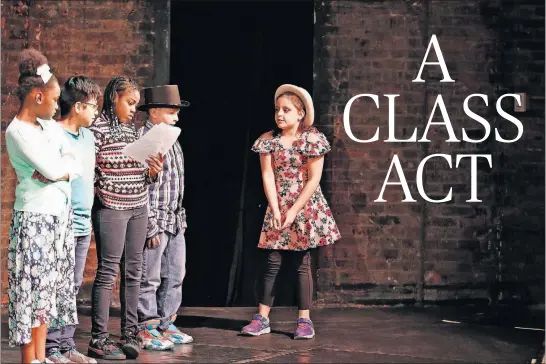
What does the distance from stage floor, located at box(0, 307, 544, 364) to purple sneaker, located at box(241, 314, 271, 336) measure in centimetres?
8

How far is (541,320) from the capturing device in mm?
8672

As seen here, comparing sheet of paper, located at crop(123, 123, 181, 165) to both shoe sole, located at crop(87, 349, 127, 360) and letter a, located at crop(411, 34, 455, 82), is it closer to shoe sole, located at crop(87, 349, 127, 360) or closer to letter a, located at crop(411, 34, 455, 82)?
shoe sole, located at crop(87, 349, 127, 360)

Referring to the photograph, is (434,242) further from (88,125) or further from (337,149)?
(88,125)

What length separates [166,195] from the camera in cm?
727

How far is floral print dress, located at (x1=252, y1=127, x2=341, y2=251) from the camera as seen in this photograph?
7.62m

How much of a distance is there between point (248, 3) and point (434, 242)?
2676 mm

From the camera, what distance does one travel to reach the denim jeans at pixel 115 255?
6625 mm

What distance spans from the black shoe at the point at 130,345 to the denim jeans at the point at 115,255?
109 millimetres

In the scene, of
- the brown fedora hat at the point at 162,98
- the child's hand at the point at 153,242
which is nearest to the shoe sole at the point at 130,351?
the child's hand at the point at 153,242

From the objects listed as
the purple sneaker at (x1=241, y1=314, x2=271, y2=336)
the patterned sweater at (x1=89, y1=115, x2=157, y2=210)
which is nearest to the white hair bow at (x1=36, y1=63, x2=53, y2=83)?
the patterned sweater at (x1=89, y1=115, x2=157, y2=210)

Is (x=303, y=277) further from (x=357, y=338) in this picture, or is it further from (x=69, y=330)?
(x=69, y=330)

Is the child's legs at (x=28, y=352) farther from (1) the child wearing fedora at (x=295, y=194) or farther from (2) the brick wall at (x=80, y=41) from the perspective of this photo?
(2) the brick wall at (x=80, y=41)

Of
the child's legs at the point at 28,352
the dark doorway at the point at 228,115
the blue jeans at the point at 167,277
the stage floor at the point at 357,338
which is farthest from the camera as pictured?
the dark doorway at the point at 228,115

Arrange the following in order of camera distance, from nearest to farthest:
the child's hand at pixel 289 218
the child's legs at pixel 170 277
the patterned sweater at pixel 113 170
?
the patterned sweater at pixel 113 170 → the child's legs at pixel 170 277 → the child's hand at pixel 289 218
